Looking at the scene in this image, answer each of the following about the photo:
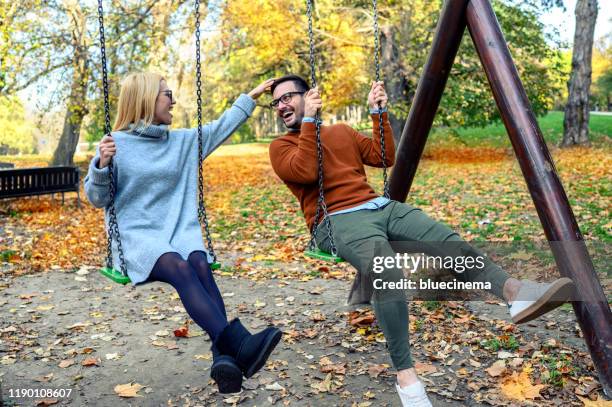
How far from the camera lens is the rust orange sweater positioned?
11.3ft

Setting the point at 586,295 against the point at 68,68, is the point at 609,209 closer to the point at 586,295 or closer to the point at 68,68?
the point at 586,295

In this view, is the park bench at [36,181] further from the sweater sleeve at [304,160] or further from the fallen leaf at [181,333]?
the sweater sleeve at [304,160]

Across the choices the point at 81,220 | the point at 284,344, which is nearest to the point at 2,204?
the point at 81,220

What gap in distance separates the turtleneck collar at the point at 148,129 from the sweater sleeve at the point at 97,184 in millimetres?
231

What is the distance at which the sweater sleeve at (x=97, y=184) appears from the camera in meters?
3.09

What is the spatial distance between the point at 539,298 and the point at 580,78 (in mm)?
14821

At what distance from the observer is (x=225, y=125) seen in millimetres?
3613

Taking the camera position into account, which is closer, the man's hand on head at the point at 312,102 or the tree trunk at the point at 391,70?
the man's hand on head at the point at 312,102

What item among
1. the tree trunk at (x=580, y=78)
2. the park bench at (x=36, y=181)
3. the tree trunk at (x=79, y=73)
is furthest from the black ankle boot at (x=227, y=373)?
the tree trunk at (x=580, y=78)

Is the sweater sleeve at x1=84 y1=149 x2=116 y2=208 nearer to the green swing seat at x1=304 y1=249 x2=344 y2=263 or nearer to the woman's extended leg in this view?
the woman's extended leg

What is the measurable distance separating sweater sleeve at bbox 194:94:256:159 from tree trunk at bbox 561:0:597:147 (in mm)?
14214

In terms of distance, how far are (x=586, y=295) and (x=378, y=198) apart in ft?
3.94

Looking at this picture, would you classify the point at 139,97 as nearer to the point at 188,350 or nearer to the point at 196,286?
the point at 196,286

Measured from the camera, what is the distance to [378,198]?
3.59 m
